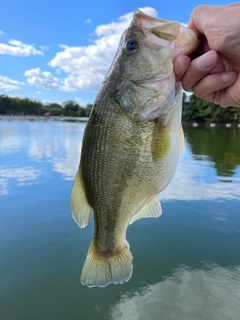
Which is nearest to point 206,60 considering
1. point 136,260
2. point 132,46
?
point 132,46

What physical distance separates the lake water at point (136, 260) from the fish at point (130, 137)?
2961mm

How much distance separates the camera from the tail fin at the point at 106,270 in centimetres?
242

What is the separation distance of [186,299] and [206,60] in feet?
14.2

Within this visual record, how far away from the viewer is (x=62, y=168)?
14.4 metres

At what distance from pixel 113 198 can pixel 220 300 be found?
3.83m

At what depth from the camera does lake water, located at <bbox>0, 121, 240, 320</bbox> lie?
16.0 feet

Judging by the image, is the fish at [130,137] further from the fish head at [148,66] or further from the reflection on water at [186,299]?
the reflection on water at [186,299]

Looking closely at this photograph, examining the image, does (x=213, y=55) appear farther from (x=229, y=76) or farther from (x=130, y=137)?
(x=130, y=137)

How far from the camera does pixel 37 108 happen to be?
13925 centimetres

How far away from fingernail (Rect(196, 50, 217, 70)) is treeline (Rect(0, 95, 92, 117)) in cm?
11556

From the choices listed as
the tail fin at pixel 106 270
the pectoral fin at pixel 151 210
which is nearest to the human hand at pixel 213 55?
the pectoral fin at pixel 151 210

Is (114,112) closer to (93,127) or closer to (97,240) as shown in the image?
(93,127)

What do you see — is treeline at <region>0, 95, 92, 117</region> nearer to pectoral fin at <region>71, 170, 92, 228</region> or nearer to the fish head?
pectoral fin at <region>71, 170, 92, 228</region>

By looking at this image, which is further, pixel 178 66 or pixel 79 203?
pixel 79 203
